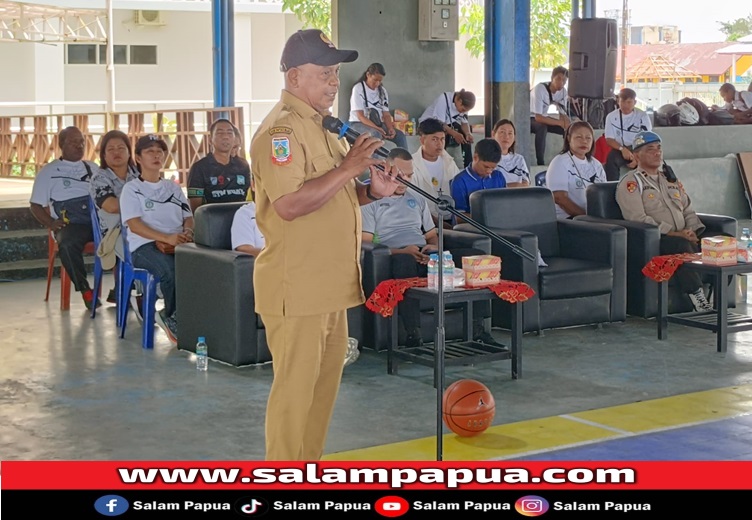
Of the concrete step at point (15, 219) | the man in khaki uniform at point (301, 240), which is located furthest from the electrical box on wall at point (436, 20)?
the man in khaki uniform at point (301, 240)

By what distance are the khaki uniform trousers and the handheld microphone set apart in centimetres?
56

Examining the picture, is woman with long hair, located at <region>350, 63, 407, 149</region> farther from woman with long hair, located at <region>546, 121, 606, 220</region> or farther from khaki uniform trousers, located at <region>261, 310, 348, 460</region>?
khaki uniform trousers, located at <region>261, 310, 348, 460</region>

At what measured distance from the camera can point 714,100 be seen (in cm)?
3431

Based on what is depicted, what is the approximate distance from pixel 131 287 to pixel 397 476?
16.3 ft

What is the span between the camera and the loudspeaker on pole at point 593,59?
13.7 metres

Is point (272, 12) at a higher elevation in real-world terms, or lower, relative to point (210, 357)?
higher

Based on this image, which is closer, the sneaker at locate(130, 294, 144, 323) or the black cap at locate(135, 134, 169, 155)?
the black cap at locate(135, 134, 169, 155)

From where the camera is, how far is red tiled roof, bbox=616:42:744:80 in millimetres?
43406

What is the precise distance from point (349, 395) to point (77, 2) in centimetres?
2123

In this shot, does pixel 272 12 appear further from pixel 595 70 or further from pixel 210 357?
pixel 210 357

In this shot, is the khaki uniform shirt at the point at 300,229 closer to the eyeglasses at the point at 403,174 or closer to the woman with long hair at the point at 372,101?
the eyeglasses at the point at 403,174

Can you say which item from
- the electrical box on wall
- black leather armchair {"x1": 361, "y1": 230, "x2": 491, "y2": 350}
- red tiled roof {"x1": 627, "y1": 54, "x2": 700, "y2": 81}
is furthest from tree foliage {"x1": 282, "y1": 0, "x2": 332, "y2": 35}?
black leather armchair {"x1": 361, "y1": 230, "x2": 491, "y2": 350}
